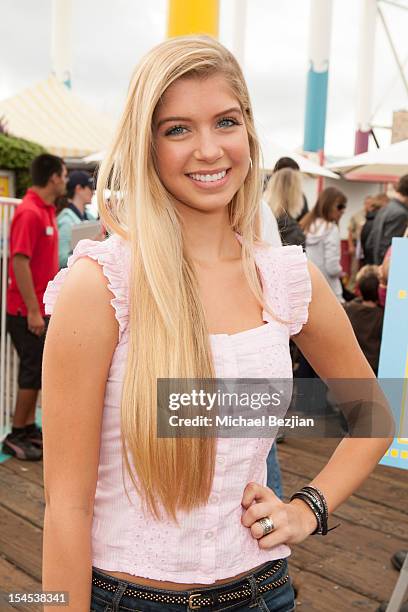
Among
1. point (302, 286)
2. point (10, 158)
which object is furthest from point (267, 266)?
point (10, 158)

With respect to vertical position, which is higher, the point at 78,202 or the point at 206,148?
the point at 206,148

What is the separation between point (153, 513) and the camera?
112cm

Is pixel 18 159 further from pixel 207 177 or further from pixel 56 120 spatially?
pixel 207 177

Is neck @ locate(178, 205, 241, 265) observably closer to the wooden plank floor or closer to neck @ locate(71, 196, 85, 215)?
the wooden plank floor

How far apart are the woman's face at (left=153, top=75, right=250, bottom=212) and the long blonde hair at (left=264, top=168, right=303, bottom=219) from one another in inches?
145

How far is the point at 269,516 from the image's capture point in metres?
1.17

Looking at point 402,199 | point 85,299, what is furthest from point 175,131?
point 402,199

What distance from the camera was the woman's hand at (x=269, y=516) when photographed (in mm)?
1156

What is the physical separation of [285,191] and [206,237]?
3.90 meters

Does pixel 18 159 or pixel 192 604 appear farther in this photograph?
pixel 18 159

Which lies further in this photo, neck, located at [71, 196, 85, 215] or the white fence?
neck, located at [71, 196, 85, 215]

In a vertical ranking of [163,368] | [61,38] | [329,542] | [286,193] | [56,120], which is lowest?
[329,542]

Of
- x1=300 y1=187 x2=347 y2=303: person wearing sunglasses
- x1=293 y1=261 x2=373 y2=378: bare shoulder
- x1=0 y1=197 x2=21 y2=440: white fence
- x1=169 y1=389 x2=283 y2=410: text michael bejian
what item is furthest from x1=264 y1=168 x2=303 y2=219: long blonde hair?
x1=169 y1=389 x2=283 y2=410: text michael bejian

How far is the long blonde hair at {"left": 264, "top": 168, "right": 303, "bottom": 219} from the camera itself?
197 inches
